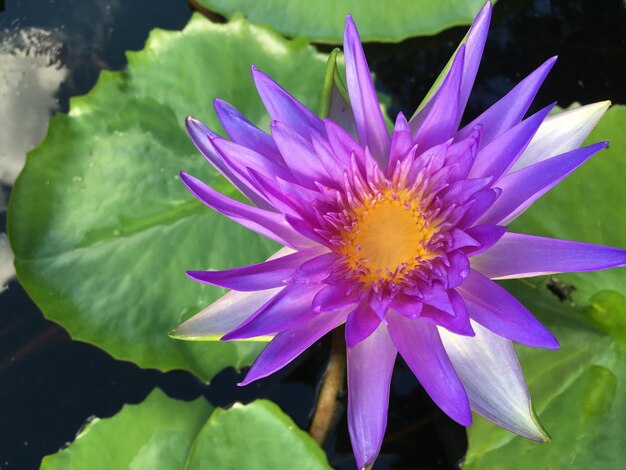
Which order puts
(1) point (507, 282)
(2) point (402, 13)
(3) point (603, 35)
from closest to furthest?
(1) point (507, 282) < (2) point (402, 13) < (3) point (603, 35)

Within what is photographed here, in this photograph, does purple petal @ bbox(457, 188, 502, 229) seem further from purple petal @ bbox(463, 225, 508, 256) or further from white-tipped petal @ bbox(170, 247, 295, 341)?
white-tipped petal @ bbox(170, 247, 295, 341)

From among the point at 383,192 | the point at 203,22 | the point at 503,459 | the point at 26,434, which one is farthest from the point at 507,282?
the point at 26,434

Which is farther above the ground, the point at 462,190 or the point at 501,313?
the point at 462,190

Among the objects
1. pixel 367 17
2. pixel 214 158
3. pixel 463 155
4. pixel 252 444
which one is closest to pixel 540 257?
pixel 463 155

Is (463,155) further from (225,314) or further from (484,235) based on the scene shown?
(225,314)

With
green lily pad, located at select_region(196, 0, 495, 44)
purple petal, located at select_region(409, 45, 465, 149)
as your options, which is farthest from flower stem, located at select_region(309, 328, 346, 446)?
green lily pad, located at select_region(196, 0, 495, 44)

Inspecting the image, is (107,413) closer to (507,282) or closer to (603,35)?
(507,282)
